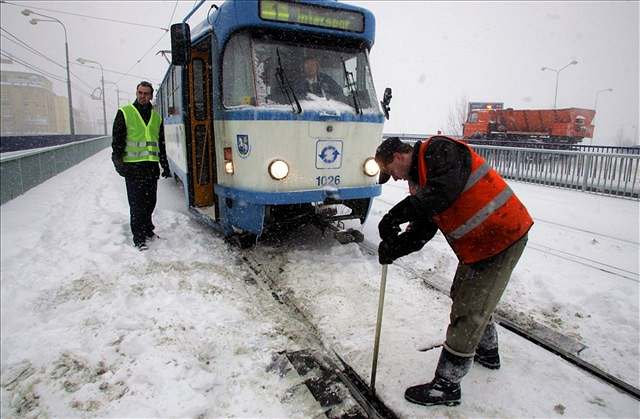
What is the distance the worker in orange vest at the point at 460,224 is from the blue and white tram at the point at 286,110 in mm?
2463

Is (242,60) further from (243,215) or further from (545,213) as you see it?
(545,213)

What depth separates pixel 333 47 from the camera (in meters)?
5.49

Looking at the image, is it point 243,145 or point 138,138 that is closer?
point 243,145

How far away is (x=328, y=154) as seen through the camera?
17.3 ft

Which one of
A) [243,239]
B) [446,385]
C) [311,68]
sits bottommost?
[446,385]

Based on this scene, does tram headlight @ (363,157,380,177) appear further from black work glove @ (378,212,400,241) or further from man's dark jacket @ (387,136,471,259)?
man's dark jacket @ (387,136,471,259)

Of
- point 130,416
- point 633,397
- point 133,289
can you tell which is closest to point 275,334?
point 130,416

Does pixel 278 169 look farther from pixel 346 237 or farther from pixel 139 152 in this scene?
pixel 139 152

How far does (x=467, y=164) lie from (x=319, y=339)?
2.01 meters

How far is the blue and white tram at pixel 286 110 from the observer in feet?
16.2

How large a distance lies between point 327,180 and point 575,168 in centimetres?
900

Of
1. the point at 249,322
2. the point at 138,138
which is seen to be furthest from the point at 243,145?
the point at 249,322

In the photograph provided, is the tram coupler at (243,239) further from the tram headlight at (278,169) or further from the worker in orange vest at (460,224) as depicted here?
the worker in orange vest at (460,224)

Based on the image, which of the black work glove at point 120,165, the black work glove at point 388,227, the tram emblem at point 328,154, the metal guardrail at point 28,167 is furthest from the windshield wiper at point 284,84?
the metal guardrail at point 28,167
